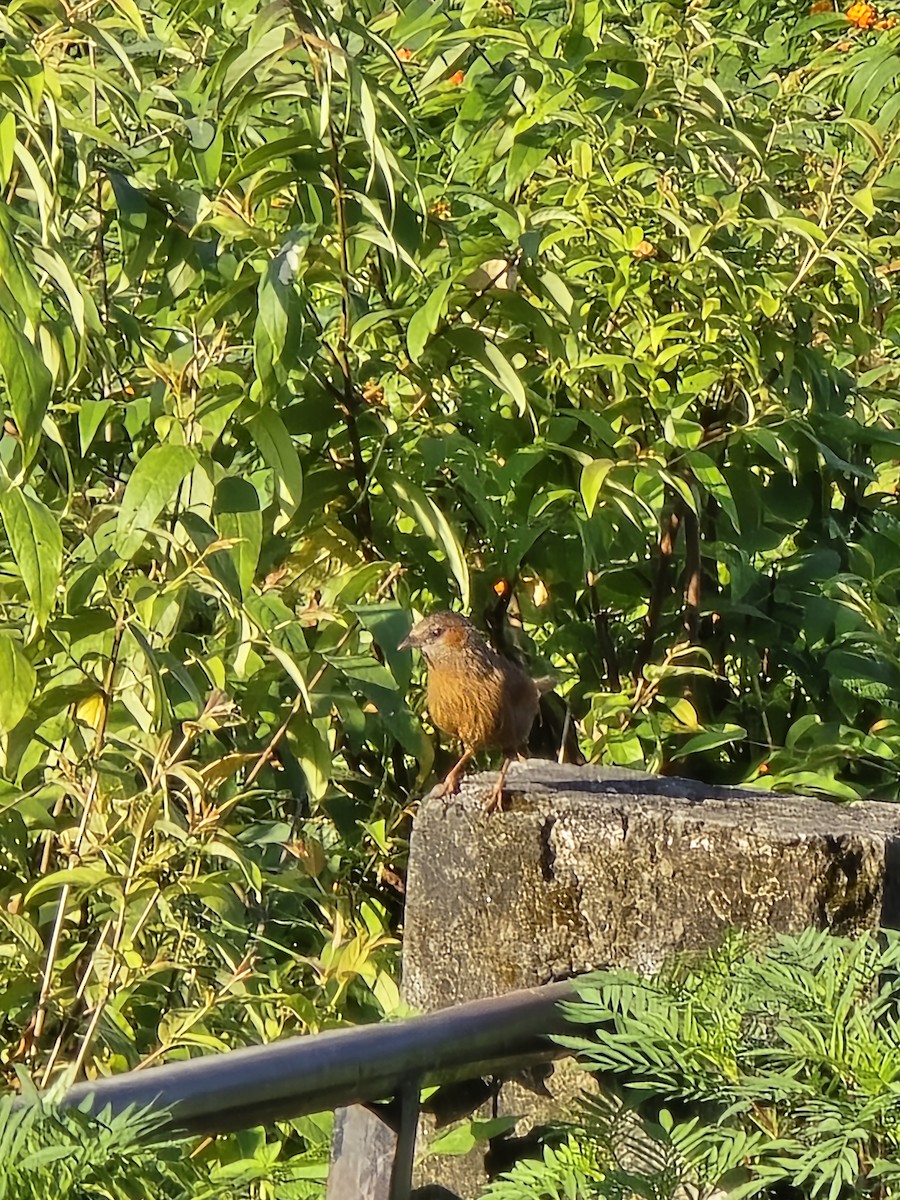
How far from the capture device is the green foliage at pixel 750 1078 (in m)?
1.79

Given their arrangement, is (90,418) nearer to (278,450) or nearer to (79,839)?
(278,450)

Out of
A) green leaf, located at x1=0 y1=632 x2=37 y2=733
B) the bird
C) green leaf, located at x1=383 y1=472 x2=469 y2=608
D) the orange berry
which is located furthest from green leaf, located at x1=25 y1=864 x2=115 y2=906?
Answer: the orange berry

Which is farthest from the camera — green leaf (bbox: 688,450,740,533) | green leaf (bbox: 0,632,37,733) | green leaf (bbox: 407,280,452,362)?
green leaf (bbox: 688,450,740,533)

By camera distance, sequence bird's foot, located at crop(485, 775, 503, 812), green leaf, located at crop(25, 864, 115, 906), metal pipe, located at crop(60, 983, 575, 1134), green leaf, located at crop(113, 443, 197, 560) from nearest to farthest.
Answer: metal pipe, located at crop(60, 983, 575, 1134)
bird's foot, located at crop(485, 775, 503, 812)
green leaf, located at crop(113, 443, 197, 560)
green leaf, located at crop(25, 864, 115, 906)

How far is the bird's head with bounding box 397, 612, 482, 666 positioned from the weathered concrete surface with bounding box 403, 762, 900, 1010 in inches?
24.2

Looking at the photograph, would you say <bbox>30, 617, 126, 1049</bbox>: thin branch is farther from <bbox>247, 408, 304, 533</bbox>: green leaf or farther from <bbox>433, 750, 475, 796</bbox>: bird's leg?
<bbox>433, 750, 475, 796</bbox>: bird's leg

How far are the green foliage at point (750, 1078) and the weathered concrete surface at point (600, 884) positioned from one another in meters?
0.14

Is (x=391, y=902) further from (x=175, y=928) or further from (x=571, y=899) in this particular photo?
(x=571, y=899)

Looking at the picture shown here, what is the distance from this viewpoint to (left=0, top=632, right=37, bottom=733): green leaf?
2.33 meters

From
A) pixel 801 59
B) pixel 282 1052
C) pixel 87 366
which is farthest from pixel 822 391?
pixel 801 59

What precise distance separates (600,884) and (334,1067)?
2.19ft

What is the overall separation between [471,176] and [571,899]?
1888 millimetres

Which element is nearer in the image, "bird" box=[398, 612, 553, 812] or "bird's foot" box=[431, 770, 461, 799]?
"bird's foot" box=[431, 770, 461, 799]

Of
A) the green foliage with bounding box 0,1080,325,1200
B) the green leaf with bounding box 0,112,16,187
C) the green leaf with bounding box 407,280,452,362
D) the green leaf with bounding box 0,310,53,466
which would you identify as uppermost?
the green leaf with bounding box 0,112,16,187
